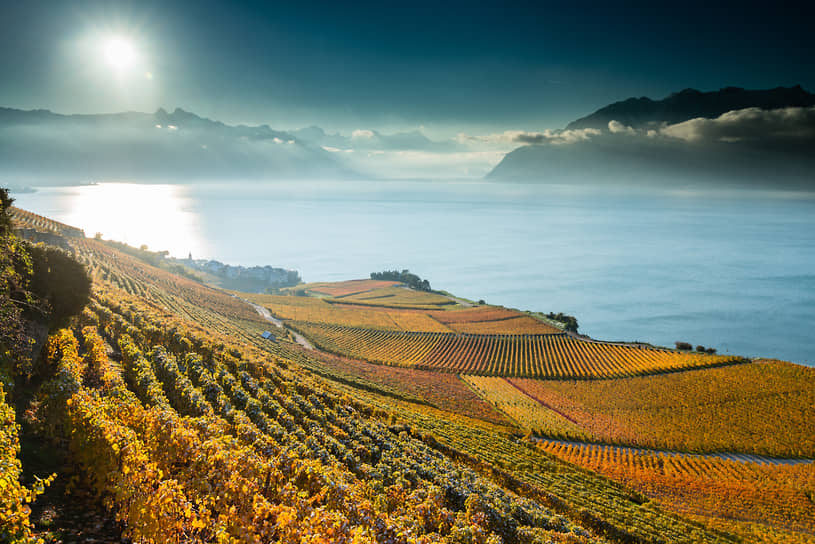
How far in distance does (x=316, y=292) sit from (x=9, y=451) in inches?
5379

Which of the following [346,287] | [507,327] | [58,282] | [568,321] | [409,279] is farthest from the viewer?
[409,279]

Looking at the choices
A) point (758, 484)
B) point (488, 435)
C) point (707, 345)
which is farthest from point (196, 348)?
point (707, 345)

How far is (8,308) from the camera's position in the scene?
15.4 metres

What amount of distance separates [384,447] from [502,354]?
5506cm

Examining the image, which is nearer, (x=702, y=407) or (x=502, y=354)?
(x=702, y=407)

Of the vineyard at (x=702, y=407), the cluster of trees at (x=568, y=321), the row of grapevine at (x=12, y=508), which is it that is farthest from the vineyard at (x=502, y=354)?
the row of grapevine at (x=12, y=508)

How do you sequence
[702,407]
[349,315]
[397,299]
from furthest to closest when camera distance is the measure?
1. [397,299]
2. [349,315]
3. [702,407]

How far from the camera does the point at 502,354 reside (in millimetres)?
69500

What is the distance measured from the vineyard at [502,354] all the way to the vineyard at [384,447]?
2069 millimetres

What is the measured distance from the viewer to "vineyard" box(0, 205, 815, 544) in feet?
29.9

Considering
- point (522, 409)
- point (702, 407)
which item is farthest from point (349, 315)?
point (702, 407)

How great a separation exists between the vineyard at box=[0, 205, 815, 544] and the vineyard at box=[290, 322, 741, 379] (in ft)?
6.79

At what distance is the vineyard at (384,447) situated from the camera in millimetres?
9125

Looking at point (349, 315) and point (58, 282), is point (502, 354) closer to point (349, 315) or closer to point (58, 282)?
point (349, 315)
